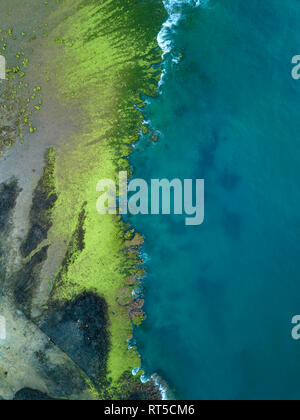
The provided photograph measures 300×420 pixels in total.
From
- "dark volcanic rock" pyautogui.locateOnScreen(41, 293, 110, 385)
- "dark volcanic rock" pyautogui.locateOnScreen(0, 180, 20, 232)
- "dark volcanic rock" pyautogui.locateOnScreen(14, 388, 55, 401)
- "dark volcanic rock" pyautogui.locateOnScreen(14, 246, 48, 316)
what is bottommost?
"dark volcanic rock" pyautogui.locateOnScreen(14, 388, 55, 401)

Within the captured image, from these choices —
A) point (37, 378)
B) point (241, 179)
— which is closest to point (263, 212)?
point (241, 179)

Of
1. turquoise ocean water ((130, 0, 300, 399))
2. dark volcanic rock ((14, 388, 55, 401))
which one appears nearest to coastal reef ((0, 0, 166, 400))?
dark volcanic rock ((14, 388, 55, 401))

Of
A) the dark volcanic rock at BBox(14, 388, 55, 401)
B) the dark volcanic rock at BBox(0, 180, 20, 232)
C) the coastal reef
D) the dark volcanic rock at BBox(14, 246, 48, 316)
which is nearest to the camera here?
the dark volcanic rock at BBox(14, 388, 55, 401)

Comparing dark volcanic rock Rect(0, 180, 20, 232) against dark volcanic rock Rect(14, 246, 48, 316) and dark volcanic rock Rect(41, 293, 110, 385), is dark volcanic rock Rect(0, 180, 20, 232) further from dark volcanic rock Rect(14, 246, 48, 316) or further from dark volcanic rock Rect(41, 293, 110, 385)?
Answer: dark volcanic rock Rect(41, 293, 110, 385)

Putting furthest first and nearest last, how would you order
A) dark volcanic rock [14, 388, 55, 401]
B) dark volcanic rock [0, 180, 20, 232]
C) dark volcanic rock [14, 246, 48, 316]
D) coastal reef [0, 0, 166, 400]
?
dark volcanic rock [0, 180, 20, 232] → dark volcanic rock [14, 246, 48, 316] → coastal reef [0, 0, 166, 400] → dark volcanic rock [14, 388, 55, 401]

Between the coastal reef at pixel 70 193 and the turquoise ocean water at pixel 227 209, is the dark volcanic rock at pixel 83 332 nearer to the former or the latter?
the coastal reef at pixel 70 193

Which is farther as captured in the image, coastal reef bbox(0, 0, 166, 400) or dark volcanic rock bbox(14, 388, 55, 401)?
coastal reef bbox(0, 0, 166, 400)

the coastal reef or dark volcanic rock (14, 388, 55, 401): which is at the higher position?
the coastal reef

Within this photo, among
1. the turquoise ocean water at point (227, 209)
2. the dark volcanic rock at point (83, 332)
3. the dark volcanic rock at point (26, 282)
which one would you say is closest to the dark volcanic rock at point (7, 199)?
the dark volcanic rock at point (26, 282)

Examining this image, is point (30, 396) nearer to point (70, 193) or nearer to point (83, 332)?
point (83, 332)
